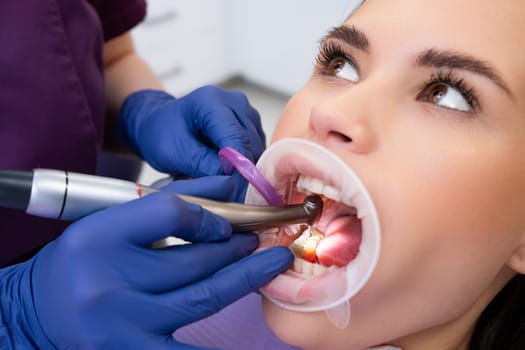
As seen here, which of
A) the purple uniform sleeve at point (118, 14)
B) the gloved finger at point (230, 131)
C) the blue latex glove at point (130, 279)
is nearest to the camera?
the blue latex glove at point (130, 279)

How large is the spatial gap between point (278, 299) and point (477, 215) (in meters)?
0.31

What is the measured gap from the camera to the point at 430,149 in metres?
0.79

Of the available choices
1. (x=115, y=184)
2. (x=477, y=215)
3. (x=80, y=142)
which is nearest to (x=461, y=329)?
(x=477, y=215)

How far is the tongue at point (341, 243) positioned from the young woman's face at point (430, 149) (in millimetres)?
62

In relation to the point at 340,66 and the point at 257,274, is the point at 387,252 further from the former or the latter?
the point at 340,66

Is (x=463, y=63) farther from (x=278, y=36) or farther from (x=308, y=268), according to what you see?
(x=278, y=36)

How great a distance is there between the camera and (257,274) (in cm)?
79

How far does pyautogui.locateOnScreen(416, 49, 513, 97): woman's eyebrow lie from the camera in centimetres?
79

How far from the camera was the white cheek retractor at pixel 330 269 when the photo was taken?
0.74m

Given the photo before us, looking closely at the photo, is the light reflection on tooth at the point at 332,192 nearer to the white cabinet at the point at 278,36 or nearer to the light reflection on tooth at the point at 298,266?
the light reflection on tooth at the point at 298,266

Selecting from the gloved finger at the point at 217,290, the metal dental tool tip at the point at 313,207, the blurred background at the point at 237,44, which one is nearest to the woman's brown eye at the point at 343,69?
the metal dental tool tip at the point at 313,207

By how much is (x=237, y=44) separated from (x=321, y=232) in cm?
290

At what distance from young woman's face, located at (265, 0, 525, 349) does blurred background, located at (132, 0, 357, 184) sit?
1989mm

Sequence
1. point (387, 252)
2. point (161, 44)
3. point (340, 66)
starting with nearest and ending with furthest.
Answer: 1. point (387, 252)
2. point (340, 66)
3. point (161, 44)
